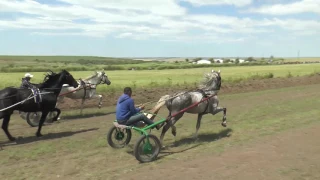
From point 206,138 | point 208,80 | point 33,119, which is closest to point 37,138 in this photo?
point 33,119

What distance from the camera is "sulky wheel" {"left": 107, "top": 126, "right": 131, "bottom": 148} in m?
10.7

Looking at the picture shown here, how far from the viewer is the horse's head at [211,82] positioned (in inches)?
498

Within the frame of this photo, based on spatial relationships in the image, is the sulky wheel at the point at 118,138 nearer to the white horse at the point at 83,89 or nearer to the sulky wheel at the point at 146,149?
the sulky wheel at the point at 146,149

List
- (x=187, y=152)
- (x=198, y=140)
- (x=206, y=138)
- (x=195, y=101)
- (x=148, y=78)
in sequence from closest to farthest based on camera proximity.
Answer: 1. (x=187, y=152)
2. (x=195, y=101)
3. (x=198, y=140)
4. (x=206, y=138)
5. (x=148, y=78)

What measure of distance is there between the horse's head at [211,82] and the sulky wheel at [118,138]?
3.45 meters

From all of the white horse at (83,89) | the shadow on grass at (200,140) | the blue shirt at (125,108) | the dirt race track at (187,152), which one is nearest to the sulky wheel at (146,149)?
the dirt race track at (187,152)

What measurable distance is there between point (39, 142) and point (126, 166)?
465 centimetres

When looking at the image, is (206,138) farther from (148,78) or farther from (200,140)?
(148,78)

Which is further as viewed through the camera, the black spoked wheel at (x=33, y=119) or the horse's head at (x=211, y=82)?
the black spoked wheel at (x=33, y=119)

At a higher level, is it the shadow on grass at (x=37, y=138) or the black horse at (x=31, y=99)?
the black horse at (x=31, y=99)

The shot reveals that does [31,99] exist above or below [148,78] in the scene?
above

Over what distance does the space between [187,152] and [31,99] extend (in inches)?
248

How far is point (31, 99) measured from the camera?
13023mm

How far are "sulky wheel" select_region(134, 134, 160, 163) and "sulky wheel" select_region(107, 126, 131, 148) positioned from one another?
134 centimetres
